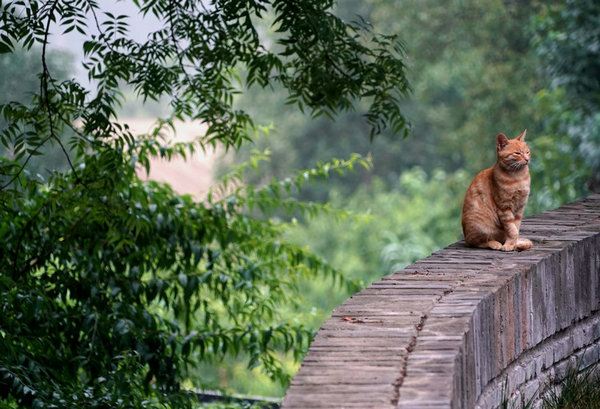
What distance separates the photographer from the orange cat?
4.75 meters

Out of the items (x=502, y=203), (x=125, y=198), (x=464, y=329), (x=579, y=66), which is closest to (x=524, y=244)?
(x=502, y=203)

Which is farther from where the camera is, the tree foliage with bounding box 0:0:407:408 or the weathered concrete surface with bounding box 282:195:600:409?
the tree foliage with bounding box 0:0:407:408

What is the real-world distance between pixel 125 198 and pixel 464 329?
302 cm

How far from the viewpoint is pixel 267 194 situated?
670cm

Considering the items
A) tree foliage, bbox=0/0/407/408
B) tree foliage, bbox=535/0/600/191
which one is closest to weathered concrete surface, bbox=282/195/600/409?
tree foliage, bbox=0/0/407/408

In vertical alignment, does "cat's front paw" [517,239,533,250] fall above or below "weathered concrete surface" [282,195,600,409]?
above

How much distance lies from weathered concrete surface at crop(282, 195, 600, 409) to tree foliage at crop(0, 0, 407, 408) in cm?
113

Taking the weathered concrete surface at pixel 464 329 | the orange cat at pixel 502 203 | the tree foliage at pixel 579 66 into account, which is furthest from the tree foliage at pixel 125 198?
the tree foliage at pixel 579 66

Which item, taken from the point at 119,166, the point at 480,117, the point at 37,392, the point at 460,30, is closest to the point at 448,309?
the point at 37,392

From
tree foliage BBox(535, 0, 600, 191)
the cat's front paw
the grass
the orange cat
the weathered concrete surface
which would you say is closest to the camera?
the weathered concrete surface

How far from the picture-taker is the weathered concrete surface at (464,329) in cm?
268

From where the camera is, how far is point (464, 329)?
313 centimetres

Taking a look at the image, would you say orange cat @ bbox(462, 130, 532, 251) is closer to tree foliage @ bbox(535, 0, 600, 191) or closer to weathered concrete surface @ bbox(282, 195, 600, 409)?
weathered concrete surface @ bbox(282, 195, 600, 409)

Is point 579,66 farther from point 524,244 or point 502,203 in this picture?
point 524,244
